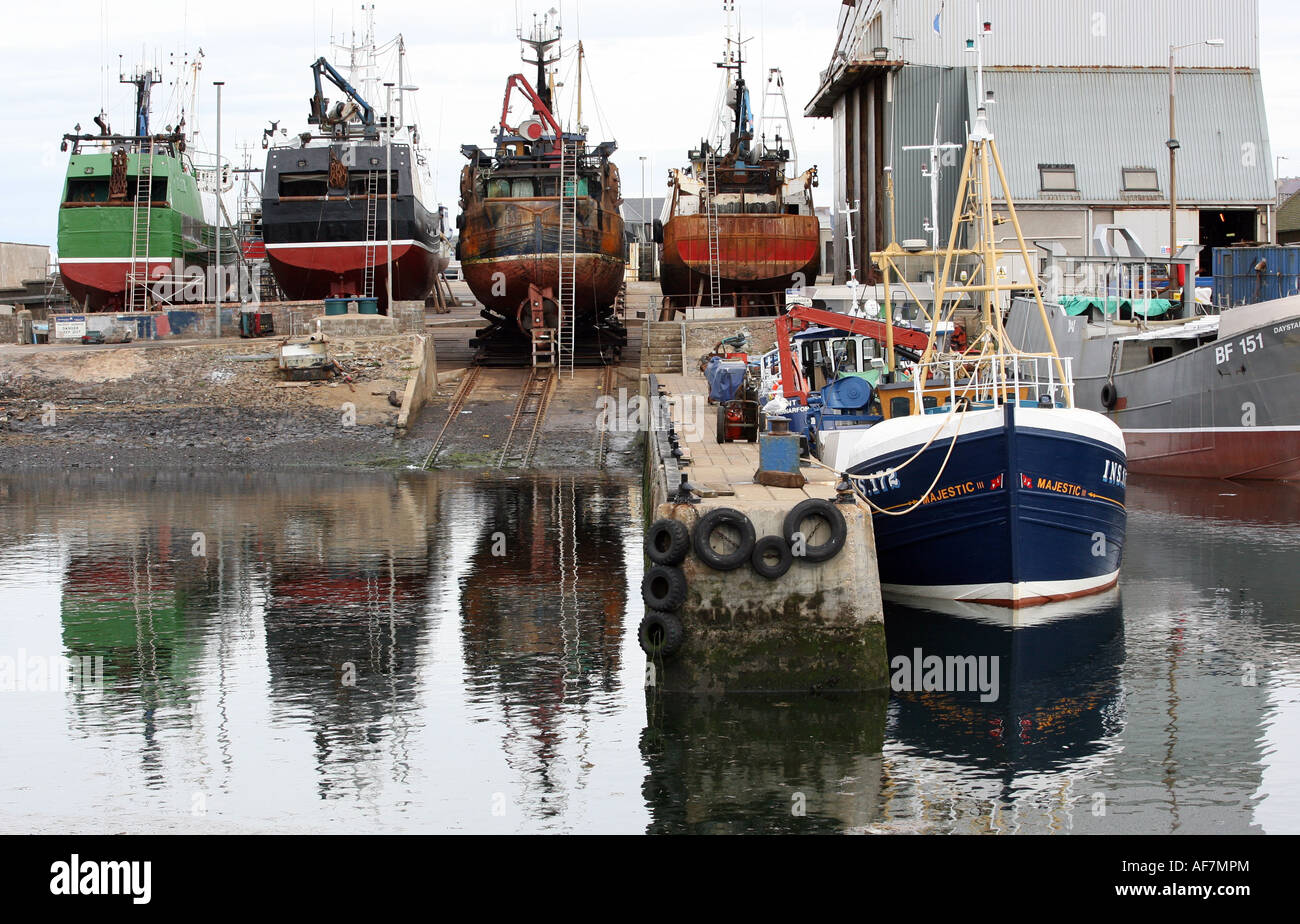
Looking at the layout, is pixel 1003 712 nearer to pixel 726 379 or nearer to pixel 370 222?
pixel 726 379

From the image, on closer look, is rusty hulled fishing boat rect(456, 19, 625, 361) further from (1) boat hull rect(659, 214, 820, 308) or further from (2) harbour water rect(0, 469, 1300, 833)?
(2) harbour water rect(0, 469, 1300, 833)

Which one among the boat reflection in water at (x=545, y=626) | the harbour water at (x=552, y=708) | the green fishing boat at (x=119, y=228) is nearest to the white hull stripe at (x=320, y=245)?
the green fishing boat at (x=119, y=228)

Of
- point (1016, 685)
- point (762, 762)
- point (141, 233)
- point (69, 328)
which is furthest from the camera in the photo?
point (141, 233)

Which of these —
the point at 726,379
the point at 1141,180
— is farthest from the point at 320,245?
the point at 1141,180

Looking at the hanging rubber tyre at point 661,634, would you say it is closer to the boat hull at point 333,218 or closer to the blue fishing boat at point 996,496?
the blue fishing boat at point 996,496

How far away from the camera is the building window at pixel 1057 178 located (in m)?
47.8

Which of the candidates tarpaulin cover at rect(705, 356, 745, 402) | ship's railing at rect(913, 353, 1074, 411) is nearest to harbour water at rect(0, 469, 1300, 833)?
ship's railing at rect(913, 353, 1074, 411)

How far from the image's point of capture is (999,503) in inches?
673

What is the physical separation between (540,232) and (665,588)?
28.7m

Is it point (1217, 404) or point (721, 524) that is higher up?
point (1217, 404)

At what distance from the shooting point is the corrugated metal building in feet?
157

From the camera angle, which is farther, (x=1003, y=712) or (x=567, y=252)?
(x=567, y=252)

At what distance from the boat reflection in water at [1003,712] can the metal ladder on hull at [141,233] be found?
37.6 metres

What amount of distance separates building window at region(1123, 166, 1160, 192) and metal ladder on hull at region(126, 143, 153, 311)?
32.4 meters
